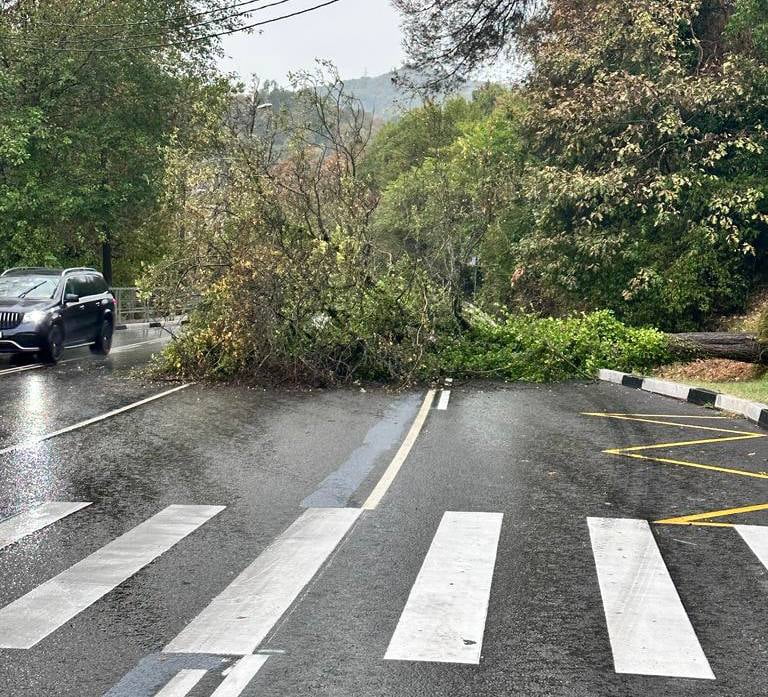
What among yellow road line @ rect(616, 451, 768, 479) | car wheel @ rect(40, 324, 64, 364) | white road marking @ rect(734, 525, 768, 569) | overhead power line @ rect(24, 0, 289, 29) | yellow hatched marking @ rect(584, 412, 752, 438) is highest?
overhead power line @ rect(24, 0, 289, 29)

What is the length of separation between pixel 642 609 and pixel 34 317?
17797 millimetres

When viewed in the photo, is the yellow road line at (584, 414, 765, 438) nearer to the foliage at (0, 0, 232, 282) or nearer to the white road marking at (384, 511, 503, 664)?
the white road marking at (384, 511, 503, 664)

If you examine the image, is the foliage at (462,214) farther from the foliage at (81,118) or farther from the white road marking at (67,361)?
the foliage at (81,118)

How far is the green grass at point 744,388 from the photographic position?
1514 centimetres

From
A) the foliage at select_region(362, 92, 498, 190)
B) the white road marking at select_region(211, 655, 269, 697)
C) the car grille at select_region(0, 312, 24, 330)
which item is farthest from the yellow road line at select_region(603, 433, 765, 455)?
the foliage at select_region(362, 92, 498, 190)

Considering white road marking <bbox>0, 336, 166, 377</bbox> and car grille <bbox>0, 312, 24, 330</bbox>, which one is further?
car grille <bbox>0, 312, 24, 330</bbox>

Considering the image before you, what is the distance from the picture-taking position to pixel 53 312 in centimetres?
2183

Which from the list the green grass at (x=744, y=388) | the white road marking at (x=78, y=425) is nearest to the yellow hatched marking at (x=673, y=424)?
the green grass at (x=744, y=388)

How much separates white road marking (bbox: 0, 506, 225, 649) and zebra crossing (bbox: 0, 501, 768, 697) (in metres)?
0.01

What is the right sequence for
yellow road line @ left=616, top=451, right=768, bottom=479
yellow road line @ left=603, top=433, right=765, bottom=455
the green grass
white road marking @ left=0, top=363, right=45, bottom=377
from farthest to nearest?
white road marking @ left=0, top=363, right=45, bottom=377 → the green grass → yellow road line @ left=603, top=433, right=765, bottom=455 → yellow road line @ left=616, top=451, right=768, bottom=479

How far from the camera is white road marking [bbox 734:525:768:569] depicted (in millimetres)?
6988

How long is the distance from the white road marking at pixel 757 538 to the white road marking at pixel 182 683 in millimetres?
3838

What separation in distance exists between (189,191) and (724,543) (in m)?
14.7

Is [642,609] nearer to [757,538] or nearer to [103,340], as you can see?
[757,538]
